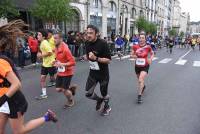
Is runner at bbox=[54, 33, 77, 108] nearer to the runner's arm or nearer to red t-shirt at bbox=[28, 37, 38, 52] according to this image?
the runner's arm

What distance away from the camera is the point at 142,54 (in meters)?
7.48

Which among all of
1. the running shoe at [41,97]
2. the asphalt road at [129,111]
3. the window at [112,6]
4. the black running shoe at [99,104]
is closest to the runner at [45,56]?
the running shoe at [41,97]

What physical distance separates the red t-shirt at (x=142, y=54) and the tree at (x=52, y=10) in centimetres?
1228

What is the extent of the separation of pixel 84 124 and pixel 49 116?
164 centimetres

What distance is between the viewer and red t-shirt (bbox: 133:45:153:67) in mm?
7461

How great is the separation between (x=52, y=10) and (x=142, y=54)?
497 inches

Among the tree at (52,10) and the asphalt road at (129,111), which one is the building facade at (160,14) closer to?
the tree at (52,10)

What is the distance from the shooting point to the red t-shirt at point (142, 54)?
294 inches

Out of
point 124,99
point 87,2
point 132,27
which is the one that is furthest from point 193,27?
point 124,99

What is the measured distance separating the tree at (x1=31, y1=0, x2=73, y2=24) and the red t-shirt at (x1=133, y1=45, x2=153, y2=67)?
1228 centimetres

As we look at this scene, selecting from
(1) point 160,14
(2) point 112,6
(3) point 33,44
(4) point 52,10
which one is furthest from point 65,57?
(1) point 160,14

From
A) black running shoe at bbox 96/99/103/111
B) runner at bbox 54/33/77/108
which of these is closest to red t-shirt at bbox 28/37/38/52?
runner at bbox 54/33/77/108

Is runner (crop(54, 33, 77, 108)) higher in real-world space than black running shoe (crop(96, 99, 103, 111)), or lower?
higher

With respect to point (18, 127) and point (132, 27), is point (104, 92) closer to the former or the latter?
point (18, 127)
